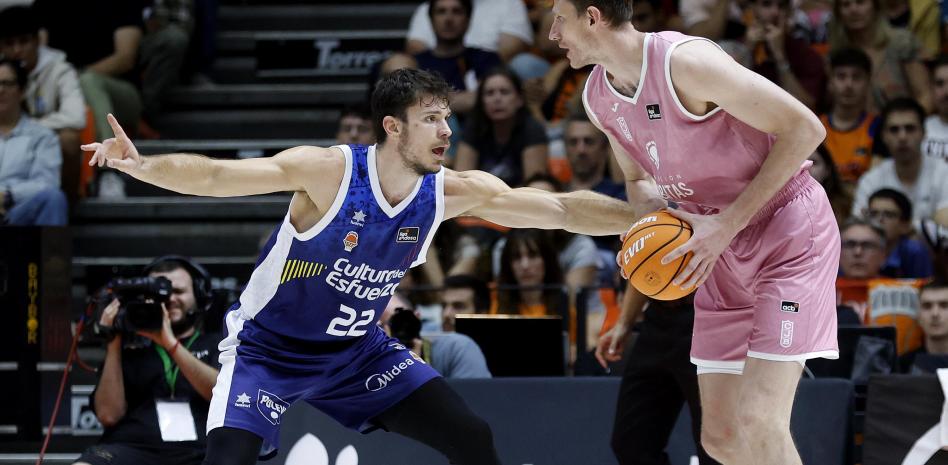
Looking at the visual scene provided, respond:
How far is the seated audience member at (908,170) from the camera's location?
8398 mm

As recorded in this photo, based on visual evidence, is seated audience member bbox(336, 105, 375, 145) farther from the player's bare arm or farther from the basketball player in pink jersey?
the player's bare arm

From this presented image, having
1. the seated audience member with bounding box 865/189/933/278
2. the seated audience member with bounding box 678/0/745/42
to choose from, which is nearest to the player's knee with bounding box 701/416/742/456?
the seated audience member with bounding box 865/189/933/278

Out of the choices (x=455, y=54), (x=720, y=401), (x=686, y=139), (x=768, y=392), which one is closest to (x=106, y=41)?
(x=455, y=54)

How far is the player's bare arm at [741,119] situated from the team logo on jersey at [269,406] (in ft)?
5.23

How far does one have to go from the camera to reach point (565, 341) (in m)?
6.66

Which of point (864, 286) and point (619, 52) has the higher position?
point (619, 52)

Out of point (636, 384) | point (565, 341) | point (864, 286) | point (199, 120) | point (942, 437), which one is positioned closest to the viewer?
point (636, 384)

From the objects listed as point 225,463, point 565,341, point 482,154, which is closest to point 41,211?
point 482,154

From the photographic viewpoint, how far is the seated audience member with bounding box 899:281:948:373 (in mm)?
6660

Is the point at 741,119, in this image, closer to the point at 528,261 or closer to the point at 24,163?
the point at 528,261

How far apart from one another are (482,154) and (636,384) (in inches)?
150

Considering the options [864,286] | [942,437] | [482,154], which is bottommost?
→ [942,437]

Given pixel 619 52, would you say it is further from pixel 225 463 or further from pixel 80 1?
pixel 80 1

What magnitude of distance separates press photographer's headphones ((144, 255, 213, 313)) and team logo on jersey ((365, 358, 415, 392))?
1.70 m
